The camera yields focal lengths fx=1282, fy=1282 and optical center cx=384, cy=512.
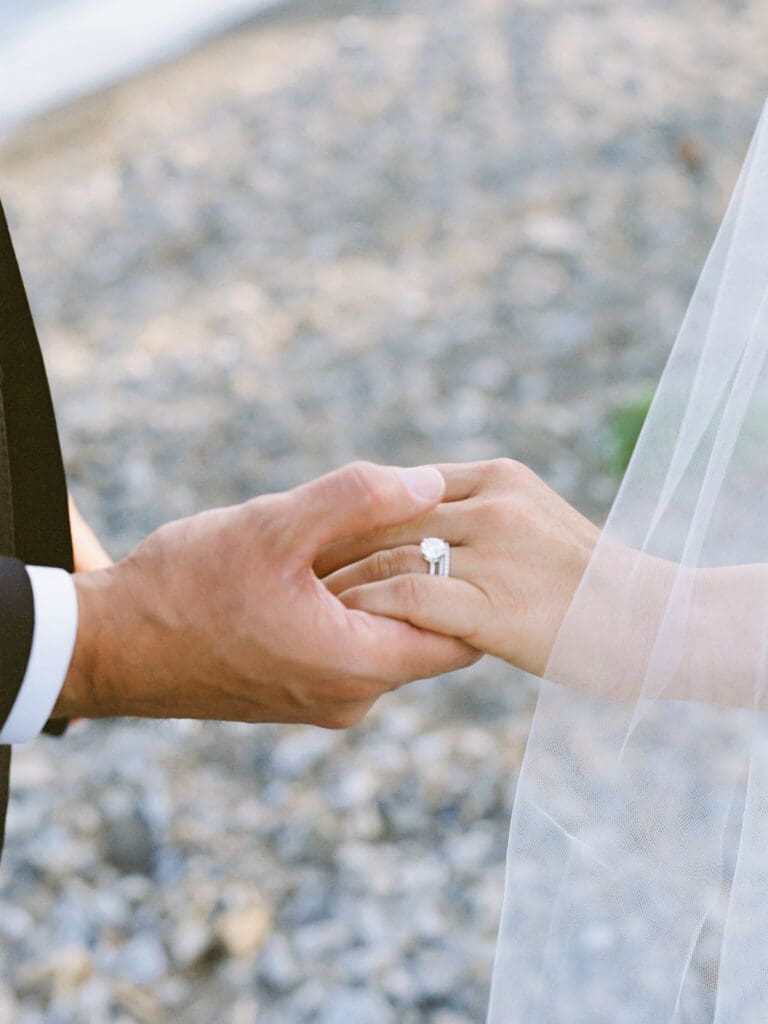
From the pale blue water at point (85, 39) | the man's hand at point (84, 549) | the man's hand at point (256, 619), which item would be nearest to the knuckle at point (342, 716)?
Result: the man's hand at point (256, 619)

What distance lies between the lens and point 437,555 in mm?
1088

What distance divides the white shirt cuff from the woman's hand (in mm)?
232

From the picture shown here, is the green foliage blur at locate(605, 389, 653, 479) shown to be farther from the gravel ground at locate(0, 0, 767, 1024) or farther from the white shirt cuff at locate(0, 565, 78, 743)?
the white shirt cuff at locate(0, 565, 78, 743)

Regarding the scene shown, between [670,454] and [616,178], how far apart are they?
2.94 meters

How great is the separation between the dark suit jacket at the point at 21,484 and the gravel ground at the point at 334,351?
2.56ft

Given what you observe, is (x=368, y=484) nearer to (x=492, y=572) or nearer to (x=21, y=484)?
(x=492, y=572)

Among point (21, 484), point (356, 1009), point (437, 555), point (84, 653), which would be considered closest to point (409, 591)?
point (437, 555)

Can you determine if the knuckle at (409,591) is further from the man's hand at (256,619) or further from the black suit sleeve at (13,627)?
the black suit sleeve at (13,627)

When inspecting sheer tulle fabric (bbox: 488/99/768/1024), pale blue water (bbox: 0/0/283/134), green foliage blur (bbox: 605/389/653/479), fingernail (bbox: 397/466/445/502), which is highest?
pale blue water (bbox: 0/0/283/134)

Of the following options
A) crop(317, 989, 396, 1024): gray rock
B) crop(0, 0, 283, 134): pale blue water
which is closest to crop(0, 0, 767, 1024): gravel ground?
crop(317, 989, 396, 1024): gray rock

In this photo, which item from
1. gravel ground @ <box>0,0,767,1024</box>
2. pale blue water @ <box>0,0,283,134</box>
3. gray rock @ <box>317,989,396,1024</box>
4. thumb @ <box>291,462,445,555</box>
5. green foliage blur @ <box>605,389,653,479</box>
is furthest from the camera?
pale blue water @ <box>0,0,283,134</box>

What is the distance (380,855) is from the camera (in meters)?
1.96

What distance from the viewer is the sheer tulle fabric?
0.93 meters

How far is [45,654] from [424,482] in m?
0.34
